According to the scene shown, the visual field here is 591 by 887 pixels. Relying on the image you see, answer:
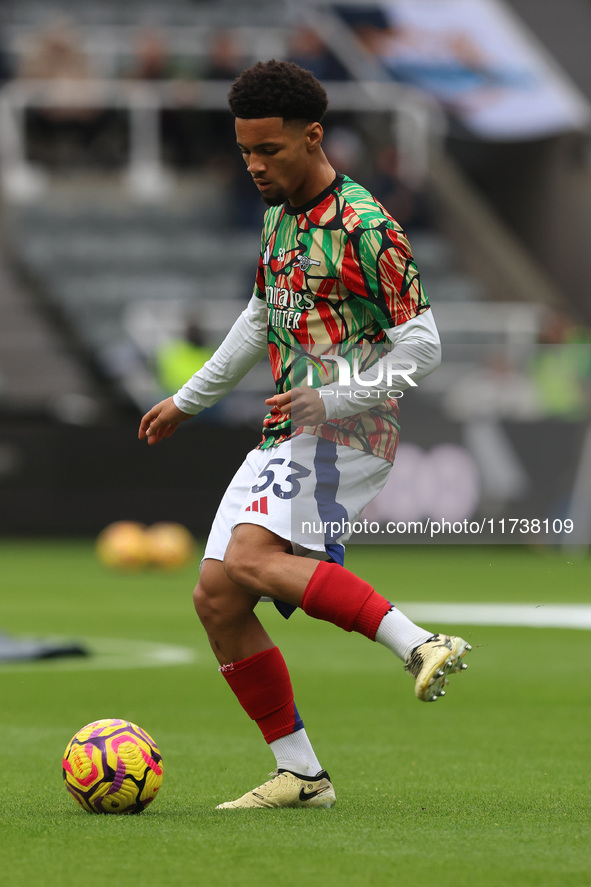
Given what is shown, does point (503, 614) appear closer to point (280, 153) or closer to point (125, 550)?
point (125, 550)

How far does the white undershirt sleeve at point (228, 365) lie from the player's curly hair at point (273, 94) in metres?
0.67

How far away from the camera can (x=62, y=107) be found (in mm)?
23547

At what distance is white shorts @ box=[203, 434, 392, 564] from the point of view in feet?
13.9

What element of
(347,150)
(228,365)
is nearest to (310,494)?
(228,365)

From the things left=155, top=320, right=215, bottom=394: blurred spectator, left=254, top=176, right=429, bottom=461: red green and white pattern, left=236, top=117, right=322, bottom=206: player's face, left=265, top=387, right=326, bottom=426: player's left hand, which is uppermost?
left=155, top=320, right=215, bottom=394: blurred spectator

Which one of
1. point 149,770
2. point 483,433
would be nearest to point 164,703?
point 149,770

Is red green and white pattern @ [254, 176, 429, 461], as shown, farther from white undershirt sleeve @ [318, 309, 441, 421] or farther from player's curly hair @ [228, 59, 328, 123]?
player's curly hair @ [228, 59, 328, 123]

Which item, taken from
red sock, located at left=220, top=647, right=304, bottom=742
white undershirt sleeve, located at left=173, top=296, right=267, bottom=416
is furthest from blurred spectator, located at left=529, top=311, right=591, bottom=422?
red sock, located at left=220, top=647, right=304, bottom=742

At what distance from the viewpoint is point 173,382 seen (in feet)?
62.4

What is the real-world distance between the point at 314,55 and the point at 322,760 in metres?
20.8

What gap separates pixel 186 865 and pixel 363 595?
0.94m

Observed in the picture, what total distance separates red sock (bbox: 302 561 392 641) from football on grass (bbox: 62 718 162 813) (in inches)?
29.2

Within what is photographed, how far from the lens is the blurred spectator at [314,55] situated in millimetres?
24719

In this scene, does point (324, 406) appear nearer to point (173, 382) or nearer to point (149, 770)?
point (149, 770)
